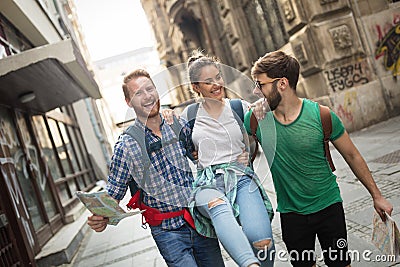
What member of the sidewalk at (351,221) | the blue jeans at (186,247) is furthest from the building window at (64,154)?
the blue jeans at (186,247)

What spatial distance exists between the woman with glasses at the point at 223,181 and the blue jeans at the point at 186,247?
101 mm

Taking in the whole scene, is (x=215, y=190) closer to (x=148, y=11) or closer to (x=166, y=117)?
(x=166, y=117)

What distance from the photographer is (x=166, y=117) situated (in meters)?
2.37

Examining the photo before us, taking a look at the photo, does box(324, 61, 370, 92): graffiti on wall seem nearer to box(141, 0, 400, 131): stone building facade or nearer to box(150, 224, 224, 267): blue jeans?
box(141, 0, 400, 131): stone building facade

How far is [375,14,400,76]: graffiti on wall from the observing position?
27.2ft

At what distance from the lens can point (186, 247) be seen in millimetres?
2215

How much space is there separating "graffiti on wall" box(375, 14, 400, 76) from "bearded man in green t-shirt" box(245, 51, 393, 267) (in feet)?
22.9

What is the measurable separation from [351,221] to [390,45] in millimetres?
6094

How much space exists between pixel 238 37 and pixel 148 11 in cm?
1608

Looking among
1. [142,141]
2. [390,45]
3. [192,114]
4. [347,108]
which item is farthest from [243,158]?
[390,45]

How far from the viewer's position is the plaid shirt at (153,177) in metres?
2.21

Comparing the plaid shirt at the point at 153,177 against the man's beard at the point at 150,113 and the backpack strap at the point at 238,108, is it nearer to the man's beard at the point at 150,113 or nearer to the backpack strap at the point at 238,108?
the man's beard at the point at 150,113

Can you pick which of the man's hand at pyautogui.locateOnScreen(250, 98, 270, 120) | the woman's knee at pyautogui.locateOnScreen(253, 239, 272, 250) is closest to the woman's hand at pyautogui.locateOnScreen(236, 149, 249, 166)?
the man's hand at pyautogui.locateOnScreen(250, 98, 270, 120)

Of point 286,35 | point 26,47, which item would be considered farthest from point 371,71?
Answer: point 26,47
